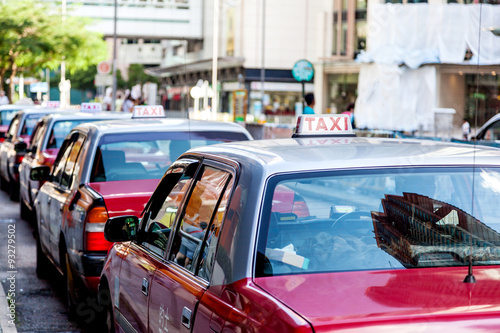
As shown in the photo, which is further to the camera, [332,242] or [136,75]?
[136,75]

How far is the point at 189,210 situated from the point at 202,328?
0.81 meters

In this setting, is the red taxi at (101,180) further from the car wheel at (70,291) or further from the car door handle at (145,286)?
the car door handle at (145,286)

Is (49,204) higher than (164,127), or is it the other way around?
(164,127)

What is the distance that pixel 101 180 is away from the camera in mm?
Result: 6723

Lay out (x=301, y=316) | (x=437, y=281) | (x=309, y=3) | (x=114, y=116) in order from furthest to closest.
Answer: (x=309, y=3) < (x=114, y=116) < (x=437, y=281) < (x=301, y=316)

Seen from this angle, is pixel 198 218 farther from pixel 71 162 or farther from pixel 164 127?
pixel 71 162

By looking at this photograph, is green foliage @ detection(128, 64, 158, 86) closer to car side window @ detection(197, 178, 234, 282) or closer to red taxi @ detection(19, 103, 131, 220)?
red taxi @ detection(19, 103, 131, 220)

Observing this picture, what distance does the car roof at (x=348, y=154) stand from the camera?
123 inches

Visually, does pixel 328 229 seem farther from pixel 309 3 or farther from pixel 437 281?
pixel 309 3

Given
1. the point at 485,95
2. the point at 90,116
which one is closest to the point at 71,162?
the point at 90,116

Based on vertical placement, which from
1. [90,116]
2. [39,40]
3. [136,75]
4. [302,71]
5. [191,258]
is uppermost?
[39,40]

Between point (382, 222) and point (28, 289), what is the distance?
17.9 feet

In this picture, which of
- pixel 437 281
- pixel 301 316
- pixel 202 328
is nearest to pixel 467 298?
pixel 437 281

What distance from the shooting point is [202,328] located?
3.00 metres
